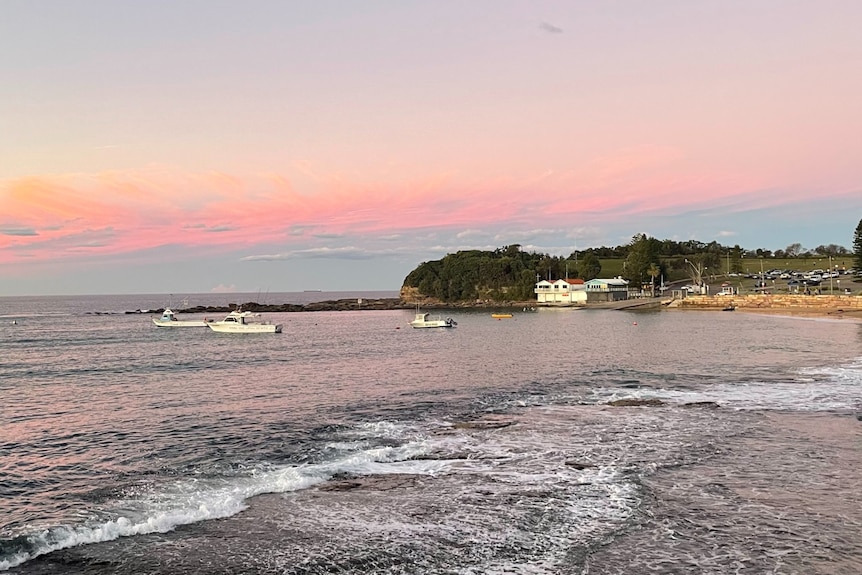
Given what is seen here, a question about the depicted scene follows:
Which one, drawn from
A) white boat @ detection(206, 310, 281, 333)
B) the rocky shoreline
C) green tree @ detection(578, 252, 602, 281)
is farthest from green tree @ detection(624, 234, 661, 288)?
white boat @ detection(206, 310, 281, 333)

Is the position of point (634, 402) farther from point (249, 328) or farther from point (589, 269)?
point (589, 269)

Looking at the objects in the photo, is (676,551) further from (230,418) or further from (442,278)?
(442,278)

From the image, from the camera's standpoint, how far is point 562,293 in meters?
166

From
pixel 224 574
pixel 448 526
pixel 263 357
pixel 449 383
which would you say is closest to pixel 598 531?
pixel 448 526

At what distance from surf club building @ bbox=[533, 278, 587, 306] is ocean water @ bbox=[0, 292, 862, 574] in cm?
12131

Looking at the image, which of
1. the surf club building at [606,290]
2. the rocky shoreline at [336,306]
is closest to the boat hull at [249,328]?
the rocky shoreline at [336,306]

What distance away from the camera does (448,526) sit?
13.9 metres

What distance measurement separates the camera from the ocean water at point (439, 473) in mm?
12477

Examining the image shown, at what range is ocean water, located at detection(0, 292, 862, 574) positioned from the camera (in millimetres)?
12477

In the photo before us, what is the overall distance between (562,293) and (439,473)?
498ft

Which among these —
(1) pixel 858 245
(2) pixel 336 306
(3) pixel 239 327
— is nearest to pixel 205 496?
(3) pixel 239 327

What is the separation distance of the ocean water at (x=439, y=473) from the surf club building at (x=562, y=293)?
121m

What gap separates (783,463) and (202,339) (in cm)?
7813

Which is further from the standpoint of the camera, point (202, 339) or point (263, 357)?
point (202, 339)
